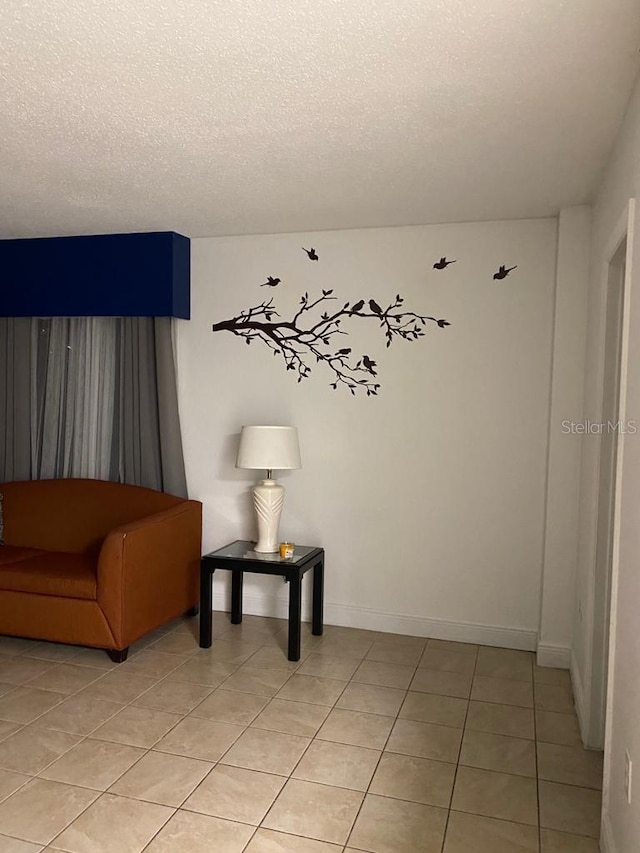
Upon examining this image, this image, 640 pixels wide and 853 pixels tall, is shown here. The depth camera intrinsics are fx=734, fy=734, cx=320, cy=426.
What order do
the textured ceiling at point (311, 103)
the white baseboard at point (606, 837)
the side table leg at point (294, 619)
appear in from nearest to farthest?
the textured ceiling at point (311, 103) → the white baseboard at point (606, 837) → the side table leg at point (294, 619)

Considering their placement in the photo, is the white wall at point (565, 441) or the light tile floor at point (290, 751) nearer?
the light tile floor at point (290, 751)

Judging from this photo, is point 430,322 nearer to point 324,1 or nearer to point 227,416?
point 227,416

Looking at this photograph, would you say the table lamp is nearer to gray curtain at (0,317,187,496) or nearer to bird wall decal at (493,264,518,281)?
gray curtain at (0,317,187,496)

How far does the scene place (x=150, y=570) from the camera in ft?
13.5

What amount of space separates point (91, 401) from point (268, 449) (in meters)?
1.49

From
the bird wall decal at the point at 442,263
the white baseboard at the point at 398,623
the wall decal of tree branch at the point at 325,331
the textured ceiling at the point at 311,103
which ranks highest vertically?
the textured ceiling at the point at 311,103

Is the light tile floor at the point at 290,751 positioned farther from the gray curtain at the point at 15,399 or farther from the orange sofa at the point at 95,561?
the gray curtain at the point at 15,399

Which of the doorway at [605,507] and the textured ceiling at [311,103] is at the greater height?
the textured ceiling at [311,103]

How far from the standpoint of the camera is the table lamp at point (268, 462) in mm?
4180

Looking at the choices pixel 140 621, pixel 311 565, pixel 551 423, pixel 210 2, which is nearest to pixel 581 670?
pixel 551 423

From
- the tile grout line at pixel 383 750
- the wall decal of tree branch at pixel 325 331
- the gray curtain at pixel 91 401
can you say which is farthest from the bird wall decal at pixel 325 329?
the tile grout line at pixel 383 750

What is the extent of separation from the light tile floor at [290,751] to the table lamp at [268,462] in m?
0.63

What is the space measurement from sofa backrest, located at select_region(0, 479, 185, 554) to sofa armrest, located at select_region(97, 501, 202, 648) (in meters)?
0.29

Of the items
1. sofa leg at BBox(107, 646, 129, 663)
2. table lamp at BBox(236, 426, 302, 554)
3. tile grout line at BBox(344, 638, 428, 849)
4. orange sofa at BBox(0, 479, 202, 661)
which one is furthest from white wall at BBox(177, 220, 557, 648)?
sofa leg at BBox(107, 646, 129, 663)
